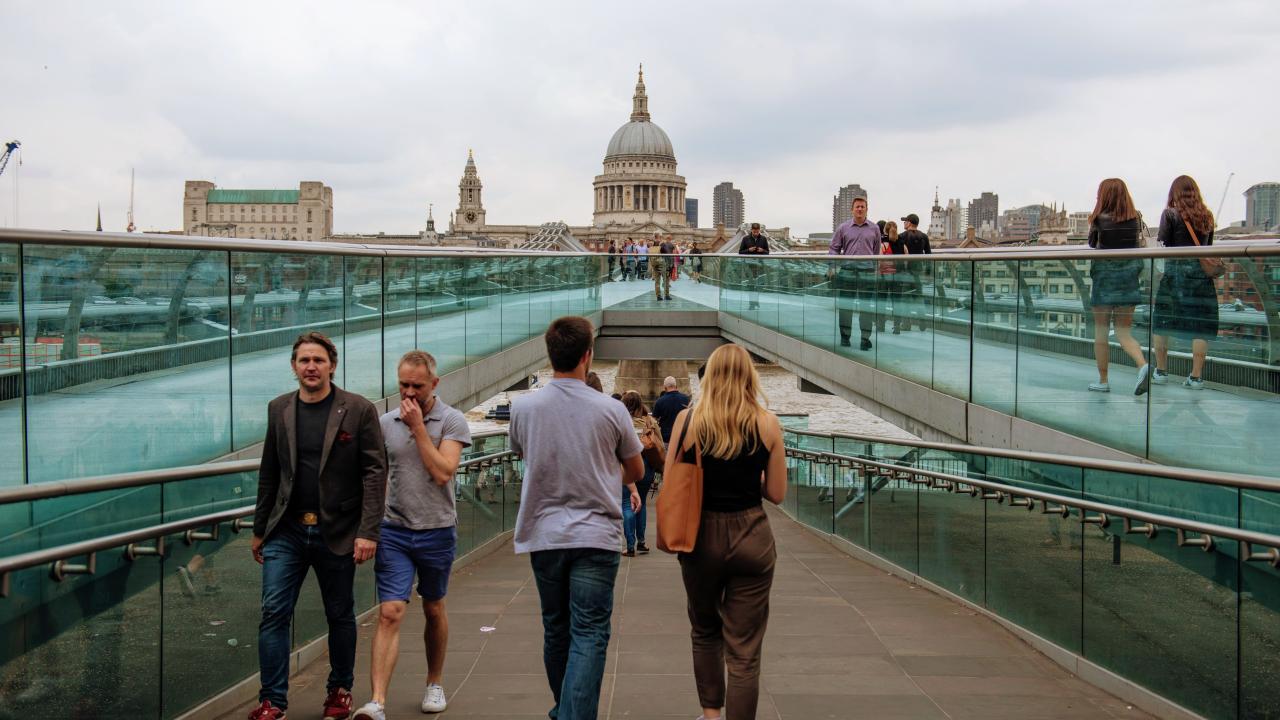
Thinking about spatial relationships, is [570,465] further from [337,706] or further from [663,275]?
[663,275]

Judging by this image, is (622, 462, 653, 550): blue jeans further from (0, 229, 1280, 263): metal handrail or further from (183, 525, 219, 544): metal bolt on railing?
(183, 525, 219, 544): metal bolt on railing

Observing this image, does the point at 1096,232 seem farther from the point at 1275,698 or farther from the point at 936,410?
the point at 1275,698

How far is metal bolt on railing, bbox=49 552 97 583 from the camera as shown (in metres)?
4.64

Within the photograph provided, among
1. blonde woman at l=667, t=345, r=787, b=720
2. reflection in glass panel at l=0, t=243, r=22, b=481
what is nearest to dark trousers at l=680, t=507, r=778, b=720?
blonde woman at l=667, t=345, r=787, b=720

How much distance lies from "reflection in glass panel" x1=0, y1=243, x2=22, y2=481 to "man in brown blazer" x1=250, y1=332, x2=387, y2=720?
3.24 feet

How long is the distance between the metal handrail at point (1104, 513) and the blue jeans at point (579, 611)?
2.62 m

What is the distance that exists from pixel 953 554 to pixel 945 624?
1.09 meters

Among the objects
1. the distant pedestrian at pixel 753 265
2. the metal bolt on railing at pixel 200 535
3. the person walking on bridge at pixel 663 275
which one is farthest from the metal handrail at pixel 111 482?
the person walking on bridge at pixel 663 275

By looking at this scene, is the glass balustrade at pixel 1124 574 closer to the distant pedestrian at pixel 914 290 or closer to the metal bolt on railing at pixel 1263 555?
the metal bolt on railing at pixel 1263 555

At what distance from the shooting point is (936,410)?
40.2 feet

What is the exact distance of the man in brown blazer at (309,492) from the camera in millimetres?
5441

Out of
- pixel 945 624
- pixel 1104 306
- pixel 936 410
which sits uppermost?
pixel 1104 306

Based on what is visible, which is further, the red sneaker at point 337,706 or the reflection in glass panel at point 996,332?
the reflection in glass panel at point 996,332

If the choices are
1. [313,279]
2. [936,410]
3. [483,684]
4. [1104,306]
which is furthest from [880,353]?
[483,684]
